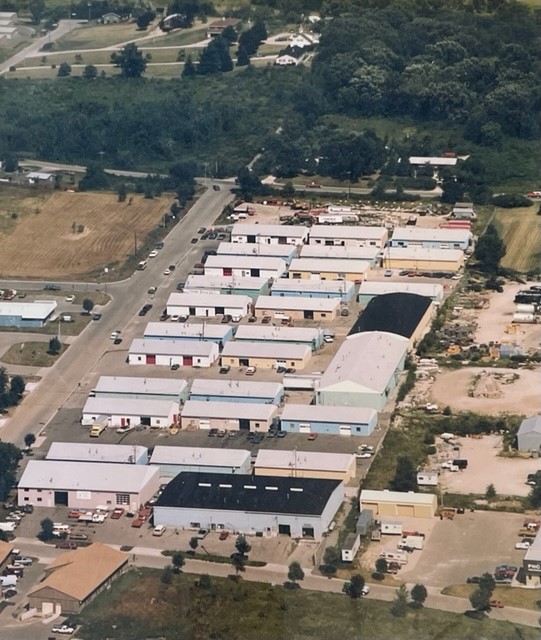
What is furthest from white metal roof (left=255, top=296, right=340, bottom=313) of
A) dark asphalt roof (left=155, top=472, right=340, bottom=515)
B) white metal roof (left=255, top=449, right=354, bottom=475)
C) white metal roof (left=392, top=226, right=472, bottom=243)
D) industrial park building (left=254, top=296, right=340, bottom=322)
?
dark asphalt roof (left=155, top=472, right=340, bottom=515)

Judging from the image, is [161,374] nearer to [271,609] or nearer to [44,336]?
[44,336]

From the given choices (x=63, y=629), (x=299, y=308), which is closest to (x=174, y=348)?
(x=299, y=308)

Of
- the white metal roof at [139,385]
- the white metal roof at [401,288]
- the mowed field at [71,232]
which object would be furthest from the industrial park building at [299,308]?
the white metal roof at [139,385]

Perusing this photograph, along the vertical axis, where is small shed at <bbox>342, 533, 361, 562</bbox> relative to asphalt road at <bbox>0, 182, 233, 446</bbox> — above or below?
above

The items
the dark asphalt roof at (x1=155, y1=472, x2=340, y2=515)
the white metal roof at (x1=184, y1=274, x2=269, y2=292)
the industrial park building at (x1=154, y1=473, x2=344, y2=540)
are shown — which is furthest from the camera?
the white metal roof at (x1=184, y1=274, x2=269, y2=292)

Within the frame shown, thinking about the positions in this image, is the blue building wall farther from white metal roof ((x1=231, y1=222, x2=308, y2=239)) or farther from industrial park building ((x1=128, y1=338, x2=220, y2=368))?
white metal roof ((x1=231, y1=222, x2=308, y2=239))

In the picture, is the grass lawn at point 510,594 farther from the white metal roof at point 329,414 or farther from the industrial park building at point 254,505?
the white metal roof at point 329,414

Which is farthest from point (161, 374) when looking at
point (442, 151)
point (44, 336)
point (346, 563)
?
point (442, 151)
